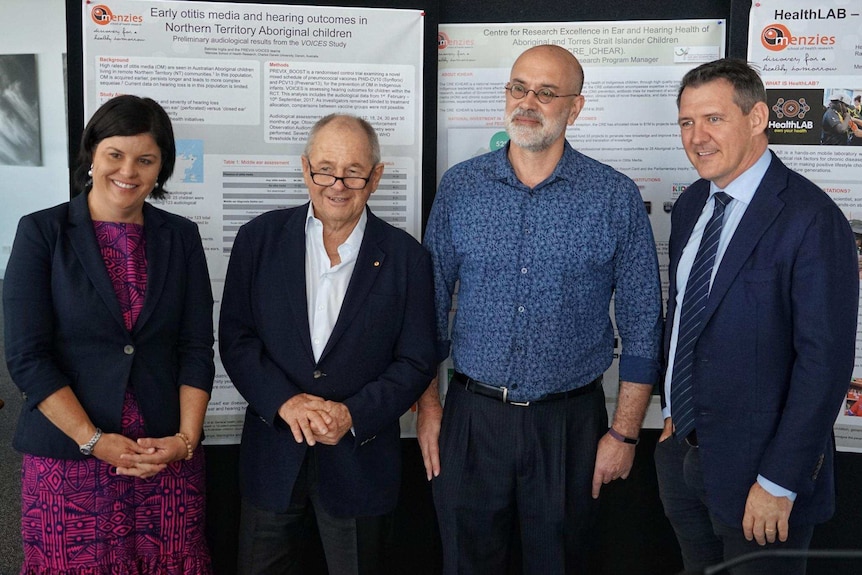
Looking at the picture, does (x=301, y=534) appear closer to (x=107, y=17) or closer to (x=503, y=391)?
(x=503, y=391)

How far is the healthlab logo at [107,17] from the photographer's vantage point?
2668 mm

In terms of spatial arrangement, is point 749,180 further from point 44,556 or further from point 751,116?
point 44,556

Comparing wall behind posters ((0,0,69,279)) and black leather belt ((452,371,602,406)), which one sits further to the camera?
wall behind posters ((0,0,69,279))

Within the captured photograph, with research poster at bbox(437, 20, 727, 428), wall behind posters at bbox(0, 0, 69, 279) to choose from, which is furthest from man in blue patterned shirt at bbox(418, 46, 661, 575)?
wall behind posters at bbox(0, 0, 69, 279)

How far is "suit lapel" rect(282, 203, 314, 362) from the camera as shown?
2.15 meters

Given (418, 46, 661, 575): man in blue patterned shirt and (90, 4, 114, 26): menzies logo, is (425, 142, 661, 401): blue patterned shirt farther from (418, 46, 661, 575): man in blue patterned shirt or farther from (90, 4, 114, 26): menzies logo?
(90, 4, 114, 26): menzies logo

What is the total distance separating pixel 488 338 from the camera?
7.38 ft

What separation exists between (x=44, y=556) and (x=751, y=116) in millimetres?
2176

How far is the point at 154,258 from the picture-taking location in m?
2.03

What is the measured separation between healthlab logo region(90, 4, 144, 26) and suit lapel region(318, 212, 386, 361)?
4.03ft

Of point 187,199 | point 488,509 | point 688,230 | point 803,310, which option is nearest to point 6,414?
point 187,199

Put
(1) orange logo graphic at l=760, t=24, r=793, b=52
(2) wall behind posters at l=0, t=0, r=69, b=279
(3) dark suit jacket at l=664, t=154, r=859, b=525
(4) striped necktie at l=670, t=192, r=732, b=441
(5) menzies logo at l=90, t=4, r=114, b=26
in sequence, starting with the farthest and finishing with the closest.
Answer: (2) wall behind posters at l=0, t=0, r=69, b=279 → (1) orange logo graphic at l=760, t=24, r=793, b=52 → (5) menzies logo at l=90, t=4, r=114, b=26 → (4) striped necktie at l=670, t=192, r=732, b=441 → (3) dark suit jacket at l=664, t=154, r=859, b=525

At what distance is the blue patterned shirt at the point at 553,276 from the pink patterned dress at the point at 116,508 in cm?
91

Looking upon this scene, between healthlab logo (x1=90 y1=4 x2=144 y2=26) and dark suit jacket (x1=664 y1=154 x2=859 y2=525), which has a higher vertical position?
healthlab logo (x1=90 y1=4 x2=144 y2=26)
